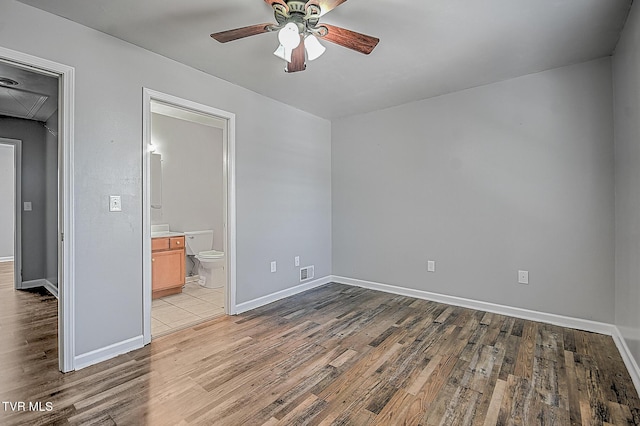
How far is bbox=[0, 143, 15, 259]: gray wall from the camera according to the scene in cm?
664

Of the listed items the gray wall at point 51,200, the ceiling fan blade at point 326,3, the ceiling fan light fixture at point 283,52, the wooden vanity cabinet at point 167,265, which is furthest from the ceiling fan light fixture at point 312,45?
the gray wall at point 51,200

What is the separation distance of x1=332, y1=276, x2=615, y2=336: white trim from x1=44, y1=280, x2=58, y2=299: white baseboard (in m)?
3.88

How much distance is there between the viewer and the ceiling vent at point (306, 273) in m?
4.12

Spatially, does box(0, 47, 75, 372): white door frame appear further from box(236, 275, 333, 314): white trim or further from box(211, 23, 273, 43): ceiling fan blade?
box(236, 275, 333, 314): white trim

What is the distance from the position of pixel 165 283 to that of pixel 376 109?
11.4 ft

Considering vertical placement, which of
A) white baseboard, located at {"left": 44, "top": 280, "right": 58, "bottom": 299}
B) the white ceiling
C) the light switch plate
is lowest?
white baseboard, located at {"left": 44, "top": 280, "right": 58, "bottom": 299}

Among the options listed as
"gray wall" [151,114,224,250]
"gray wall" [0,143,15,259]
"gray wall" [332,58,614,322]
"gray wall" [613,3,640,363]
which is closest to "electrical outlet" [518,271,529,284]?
"gray wall" [332,58,614,322]

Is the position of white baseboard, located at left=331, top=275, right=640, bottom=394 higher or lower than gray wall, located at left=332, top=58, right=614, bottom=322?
lower

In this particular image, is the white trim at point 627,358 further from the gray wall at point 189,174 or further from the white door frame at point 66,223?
the gray wall at point 189,174

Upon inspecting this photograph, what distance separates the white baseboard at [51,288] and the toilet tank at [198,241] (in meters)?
1.66

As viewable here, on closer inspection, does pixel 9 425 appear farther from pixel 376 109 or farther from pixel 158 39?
pixel 376 109

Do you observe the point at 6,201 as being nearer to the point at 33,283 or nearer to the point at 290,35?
the point at 33,283

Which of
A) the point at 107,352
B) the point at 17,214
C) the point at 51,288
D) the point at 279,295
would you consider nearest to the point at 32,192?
the point at 17,214

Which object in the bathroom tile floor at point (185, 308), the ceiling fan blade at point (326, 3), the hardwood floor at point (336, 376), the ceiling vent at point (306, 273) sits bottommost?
the hardwood floor at point (336, 376)
